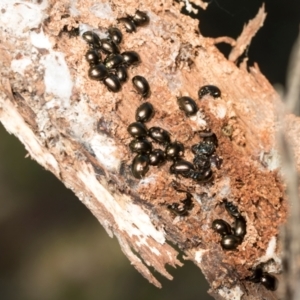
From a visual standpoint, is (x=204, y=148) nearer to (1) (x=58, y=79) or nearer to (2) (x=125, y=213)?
(2) (x=125, y=213)

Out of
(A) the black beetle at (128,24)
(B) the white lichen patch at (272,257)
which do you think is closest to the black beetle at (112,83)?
(A) the black beetle at (128,24)

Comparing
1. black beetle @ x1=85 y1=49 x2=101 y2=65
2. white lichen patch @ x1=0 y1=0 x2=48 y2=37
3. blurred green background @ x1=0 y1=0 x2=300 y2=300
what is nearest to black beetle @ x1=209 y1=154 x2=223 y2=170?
black beetle @ x1=85 y1=49 x2=101 y2=65

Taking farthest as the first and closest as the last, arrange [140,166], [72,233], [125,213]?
1. [72,233]
2. [125,213]
3. [140,166]

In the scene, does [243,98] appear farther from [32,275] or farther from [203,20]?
[32,275]

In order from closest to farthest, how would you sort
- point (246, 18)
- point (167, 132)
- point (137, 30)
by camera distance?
1. point (167, 132)
2. point (137, 30)
3. point (246, 18)

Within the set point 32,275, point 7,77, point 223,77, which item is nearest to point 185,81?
point 223,77

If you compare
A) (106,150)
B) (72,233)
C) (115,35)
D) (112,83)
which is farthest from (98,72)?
(72,233)

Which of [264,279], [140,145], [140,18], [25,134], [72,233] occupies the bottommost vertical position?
[72,233]

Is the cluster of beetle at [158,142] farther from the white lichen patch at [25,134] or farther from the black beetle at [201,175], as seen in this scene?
the white lichen patch at [25,134]
